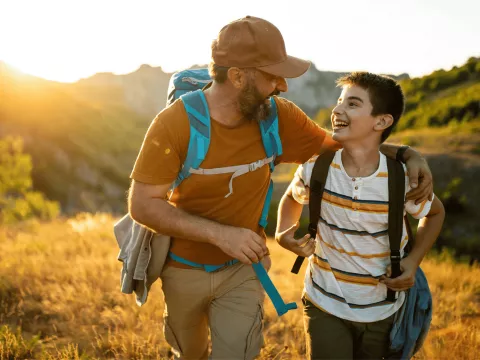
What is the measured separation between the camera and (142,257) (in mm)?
2604

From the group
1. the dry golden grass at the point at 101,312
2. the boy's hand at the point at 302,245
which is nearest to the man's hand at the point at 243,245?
the boy's hand at the point at 302,245

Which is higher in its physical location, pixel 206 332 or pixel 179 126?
pixel 179 126

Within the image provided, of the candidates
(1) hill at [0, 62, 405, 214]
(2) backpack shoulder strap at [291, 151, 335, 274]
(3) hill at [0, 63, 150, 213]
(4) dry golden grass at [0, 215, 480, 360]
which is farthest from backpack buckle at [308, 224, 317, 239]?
(3) hill at [0, 63, 150, 213]

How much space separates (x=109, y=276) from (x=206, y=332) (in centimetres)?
309

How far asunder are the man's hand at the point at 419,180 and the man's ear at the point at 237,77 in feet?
3.50

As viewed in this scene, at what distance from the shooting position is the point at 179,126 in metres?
2.24

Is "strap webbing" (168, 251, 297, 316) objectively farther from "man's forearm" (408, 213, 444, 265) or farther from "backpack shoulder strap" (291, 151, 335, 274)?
"man's forearm" (408, 213, 444, 265)

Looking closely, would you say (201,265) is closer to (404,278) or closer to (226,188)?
(226,188)

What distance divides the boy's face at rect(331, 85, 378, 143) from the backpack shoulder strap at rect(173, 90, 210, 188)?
767mm

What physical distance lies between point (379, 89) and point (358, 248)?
97 centimetres

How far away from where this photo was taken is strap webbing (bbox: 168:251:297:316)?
95.5 inches

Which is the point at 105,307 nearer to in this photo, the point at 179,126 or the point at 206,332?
the point at 206,332

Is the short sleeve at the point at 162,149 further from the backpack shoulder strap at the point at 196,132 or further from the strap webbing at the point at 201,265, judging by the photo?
the strap webbing at the point at 201,265

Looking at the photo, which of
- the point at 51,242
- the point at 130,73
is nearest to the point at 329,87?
the point at 130,73
